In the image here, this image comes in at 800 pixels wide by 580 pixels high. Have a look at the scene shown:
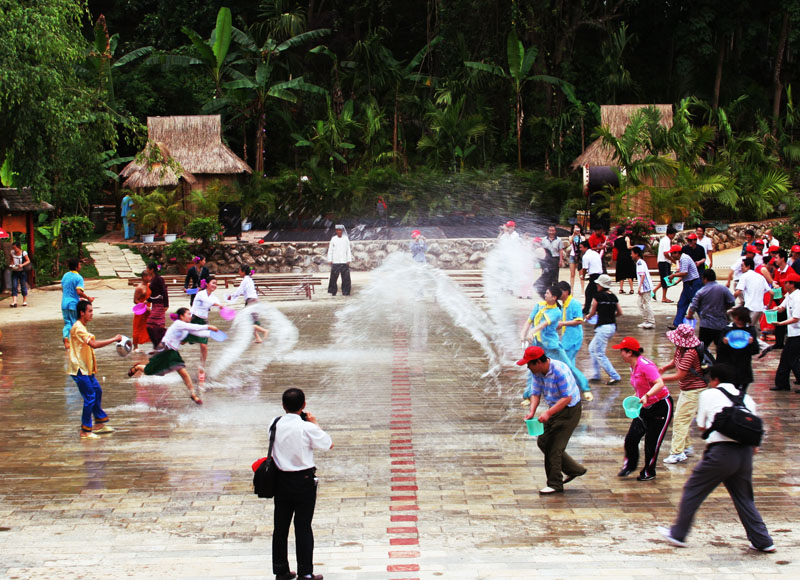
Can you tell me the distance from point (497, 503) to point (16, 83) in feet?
48.9

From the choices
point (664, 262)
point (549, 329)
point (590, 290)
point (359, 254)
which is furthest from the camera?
point (359, 254)

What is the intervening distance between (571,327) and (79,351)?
5652 mm

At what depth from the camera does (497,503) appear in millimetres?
7699

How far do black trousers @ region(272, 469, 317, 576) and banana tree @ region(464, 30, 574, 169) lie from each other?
95.9 feet

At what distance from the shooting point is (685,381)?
876 centimetres

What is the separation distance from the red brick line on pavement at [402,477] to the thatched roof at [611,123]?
69.3ft

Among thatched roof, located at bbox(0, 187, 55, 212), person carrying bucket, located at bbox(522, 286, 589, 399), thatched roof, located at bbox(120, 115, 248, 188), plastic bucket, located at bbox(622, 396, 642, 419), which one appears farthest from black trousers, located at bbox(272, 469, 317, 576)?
thatched roof, located at bbox(120, 115, 248, 188)

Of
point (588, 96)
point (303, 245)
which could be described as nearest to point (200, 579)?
point (303, 245)

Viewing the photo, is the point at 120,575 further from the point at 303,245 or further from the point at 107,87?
the point at 107,87

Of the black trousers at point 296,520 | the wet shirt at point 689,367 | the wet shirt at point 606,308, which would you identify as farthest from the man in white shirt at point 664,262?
the black trousers at point 296,520

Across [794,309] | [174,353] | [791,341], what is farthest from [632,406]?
[174,353]

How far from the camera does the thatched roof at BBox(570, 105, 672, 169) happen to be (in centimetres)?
3244

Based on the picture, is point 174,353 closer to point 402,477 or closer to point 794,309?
point 402,477

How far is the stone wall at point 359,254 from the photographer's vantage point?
28297 millimetres
